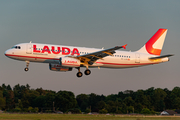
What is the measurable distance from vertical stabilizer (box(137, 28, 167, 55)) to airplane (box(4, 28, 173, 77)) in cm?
35

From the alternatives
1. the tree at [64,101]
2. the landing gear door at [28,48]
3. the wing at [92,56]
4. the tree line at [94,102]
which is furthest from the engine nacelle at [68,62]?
the tree at [64,101]

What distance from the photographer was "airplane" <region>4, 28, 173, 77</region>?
149ft

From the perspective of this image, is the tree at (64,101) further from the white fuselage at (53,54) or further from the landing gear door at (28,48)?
the landing gear door at (28,48)

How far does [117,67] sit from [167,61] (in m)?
9.77

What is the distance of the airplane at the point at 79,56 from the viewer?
45.3m

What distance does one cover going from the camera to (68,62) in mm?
45594

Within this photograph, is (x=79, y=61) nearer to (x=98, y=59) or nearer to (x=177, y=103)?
(x=98, y=59)

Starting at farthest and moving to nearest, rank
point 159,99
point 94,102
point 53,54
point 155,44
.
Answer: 1. point 94,102
2. point 159,99
3. point 155,44
4. point 53,54

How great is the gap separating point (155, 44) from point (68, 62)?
65.8 ft

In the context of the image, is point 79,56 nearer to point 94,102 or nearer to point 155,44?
→ point 155,44

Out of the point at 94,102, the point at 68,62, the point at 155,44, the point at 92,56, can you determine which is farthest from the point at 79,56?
the point at 94,102

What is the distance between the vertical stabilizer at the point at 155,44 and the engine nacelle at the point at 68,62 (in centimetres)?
1492

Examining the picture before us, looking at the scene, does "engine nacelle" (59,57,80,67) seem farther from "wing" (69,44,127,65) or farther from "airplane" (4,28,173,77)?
"wing" (69,44,127,65)

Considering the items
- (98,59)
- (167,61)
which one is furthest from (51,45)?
(167,61)
